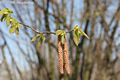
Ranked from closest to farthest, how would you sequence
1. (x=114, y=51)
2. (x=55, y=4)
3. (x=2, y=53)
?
(x=55, y=4)
(x=2, y=53)
(x=114, y=51)

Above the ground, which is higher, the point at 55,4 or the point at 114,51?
the point at 55,4

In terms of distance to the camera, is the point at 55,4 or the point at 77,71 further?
the point at 77,71

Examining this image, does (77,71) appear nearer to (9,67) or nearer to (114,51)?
(114,51)

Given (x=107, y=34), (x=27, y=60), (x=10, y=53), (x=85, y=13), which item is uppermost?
(x=85, y=13)

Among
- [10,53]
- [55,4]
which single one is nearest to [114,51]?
[55,4]

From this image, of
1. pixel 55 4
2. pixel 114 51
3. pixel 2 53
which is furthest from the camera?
pixel 114 51

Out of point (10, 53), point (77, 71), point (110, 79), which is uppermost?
point (10, 53)

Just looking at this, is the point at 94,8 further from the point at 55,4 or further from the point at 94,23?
the point at 55,4

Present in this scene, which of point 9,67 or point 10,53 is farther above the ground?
point 10,53

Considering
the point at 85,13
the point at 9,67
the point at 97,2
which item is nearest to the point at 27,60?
the point at 9,67
